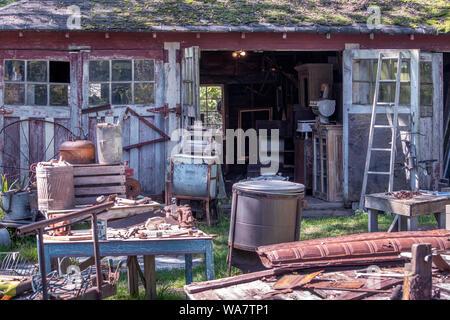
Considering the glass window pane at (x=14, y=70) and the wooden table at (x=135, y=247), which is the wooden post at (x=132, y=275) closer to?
the wooden table at (x=135, y=247)

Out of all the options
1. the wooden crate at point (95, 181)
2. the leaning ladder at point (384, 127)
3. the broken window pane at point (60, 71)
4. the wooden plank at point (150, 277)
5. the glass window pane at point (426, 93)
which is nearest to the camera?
the wooden plank at point (150, 277)

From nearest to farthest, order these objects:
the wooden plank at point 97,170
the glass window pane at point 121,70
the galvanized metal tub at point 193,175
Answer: the wooden plank at point 97,170
the galvanized metal tub at point 193,175
the glass window pane at point 121,70

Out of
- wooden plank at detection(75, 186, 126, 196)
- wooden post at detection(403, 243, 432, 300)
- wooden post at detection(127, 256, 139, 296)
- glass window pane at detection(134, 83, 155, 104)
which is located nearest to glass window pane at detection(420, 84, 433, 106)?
glass window pane at detection(134, 83, 155, 104)

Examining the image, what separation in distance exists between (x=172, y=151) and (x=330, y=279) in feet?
19.3

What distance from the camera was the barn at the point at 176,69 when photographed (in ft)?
34.3

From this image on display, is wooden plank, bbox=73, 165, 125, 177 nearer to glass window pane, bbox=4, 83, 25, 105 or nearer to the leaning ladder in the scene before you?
glass window pane, bbox=4, 83, 25, 105

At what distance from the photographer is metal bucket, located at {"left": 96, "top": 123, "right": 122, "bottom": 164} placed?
8.79 metres

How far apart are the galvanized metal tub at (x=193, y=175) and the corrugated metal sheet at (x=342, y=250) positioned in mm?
3948

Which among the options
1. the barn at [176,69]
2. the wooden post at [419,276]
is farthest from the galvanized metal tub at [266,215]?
the barn at [176,69]

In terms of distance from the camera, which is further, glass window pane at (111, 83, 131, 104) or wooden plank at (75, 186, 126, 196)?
glass window pane at (111, 83, 131, 104)

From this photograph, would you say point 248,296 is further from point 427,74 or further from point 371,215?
point 427,74

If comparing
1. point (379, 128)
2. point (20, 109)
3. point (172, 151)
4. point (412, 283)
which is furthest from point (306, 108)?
point (412, 283)

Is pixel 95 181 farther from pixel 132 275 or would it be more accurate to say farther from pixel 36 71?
pixel 36 71

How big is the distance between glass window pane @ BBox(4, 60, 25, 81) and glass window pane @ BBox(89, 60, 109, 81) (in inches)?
46.5
